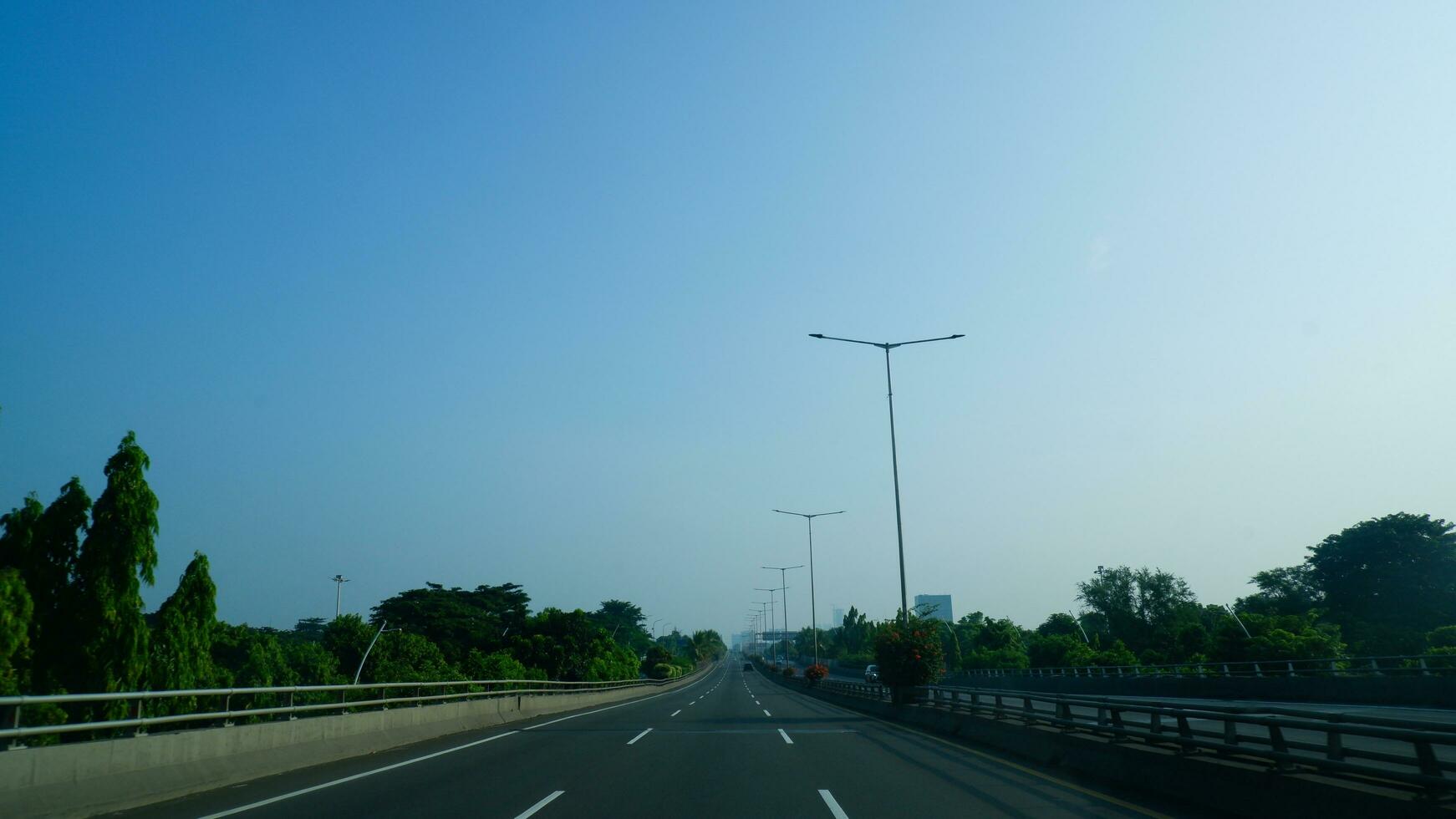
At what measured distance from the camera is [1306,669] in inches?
1486

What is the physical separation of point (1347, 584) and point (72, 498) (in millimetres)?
85821

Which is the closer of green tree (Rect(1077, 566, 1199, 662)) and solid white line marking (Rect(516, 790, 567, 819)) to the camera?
solid white line marking (Rect(516, 790, 567, 819))

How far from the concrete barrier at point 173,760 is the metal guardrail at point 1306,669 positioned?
29831mm

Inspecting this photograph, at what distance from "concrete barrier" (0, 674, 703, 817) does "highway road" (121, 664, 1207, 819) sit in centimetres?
37

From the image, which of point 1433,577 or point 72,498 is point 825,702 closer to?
point 72,498

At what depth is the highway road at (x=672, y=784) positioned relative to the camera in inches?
393

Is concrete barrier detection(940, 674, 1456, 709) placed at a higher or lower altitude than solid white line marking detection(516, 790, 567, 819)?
lower

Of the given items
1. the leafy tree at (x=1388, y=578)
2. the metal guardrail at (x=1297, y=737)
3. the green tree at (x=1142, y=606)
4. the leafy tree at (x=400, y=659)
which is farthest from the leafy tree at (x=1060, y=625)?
the metal guardrail at (x=1297, y=737)

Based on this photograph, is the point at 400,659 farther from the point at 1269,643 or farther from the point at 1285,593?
the point at 1285,593

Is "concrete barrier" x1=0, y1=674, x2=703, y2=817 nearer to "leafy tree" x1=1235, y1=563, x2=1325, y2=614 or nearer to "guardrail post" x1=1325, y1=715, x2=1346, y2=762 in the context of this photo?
"guardrail post" x1=1325, y1=715, x2=1346, y2=762

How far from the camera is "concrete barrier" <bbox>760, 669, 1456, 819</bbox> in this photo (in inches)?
314

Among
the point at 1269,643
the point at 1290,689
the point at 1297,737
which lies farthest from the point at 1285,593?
the point at 1297,737

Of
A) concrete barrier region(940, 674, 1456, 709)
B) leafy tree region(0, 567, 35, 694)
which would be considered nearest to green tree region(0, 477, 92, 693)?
leafy tree region(0, 567, 35, 694)

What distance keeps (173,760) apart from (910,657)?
2506cm
